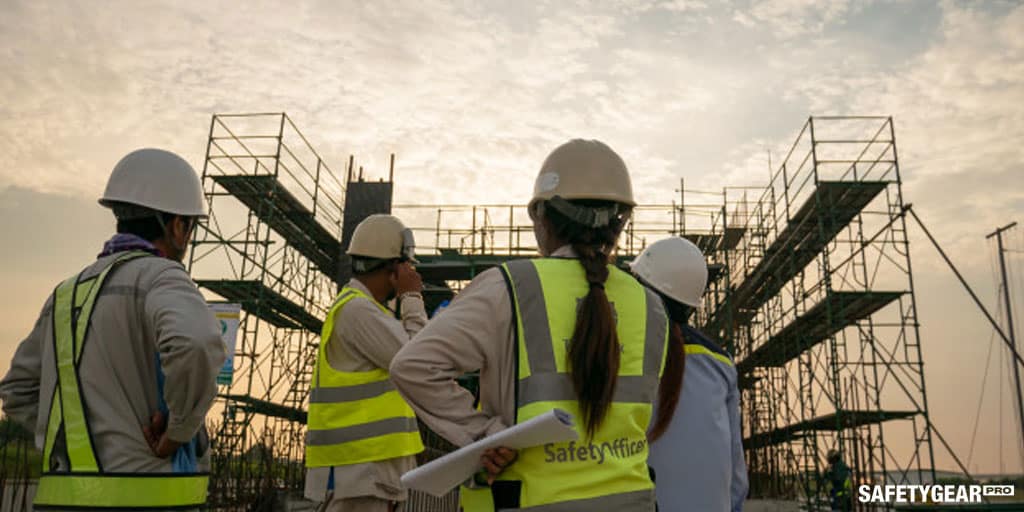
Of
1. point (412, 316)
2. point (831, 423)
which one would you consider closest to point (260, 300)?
point (831, 423)

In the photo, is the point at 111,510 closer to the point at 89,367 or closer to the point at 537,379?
the point at 89,367

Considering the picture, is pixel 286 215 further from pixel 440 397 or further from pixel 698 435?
pixel 440 397

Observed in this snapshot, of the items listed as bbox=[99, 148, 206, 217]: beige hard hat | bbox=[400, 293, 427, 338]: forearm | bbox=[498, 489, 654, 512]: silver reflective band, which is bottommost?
bbox=[498, 489, 654, 512]: silver reflective band

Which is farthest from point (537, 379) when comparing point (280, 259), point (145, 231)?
point (280, 259)

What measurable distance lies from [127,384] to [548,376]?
1459 mm

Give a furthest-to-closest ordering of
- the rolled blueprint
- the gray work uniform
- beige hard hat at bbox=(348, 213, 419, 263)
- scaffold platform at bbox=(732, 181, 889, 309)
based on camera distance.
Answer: scaffold platform at bbox=(732, 181, 889, 309) → beige hard hat at bbox=(348, 213, 419, 263) → the gray work uniform → the rolled blueprint

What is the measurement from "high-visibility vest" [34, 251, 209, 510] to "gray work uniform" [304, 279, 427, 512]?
3.43 feet

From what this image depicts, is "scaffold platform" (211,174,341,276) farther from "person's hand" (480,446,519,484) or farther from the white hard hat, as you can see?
"person's hand" (480,446,519,484)

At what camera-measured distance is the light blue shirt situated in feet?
10.9

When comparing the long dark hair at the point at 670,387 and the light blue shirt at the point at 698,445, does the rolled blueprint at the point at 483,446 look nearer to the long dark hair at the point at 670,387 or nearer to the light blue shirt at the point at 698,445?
the long dark hair at the point at 670,387

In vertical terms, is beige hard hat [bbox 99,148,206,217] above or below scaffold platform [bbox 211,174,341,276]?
below

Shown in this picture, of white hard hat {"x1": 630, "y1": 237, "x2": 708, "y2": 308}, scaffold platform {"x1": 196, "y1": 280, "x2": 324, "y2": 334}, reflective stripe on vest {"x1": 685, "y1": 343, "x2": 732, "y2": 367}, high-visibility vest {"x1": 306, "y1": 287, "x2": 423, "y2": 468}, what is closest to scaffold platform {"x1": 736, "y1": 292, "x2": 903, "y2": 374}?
scaffold platform {"x1": 196, "y1": 280, "x2": 324, "y2": 334}

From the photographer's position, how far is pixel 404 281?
4645 mm

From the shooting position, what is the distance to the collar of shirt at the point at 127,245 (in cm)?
290
